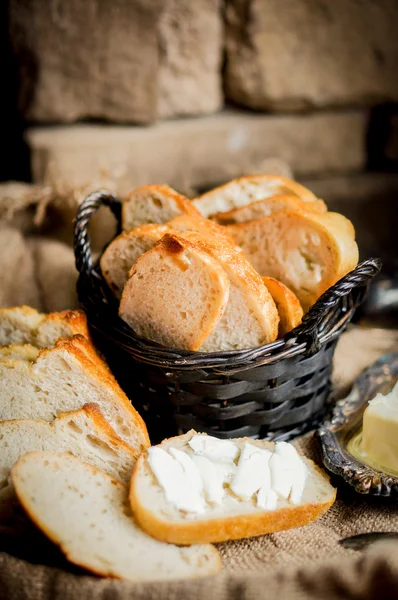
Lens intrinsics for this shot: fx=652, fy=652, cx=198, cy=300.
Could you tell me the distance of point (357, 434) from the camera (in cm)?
159

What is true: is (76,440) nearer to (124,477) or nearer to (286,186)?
(124,477)

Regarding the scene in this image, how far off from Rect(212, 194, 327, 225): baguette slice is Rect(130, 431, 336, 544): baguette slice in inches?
27.5

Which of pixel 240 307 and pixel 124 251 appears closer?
pixel 240 307

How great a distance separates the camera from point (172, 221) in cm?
165

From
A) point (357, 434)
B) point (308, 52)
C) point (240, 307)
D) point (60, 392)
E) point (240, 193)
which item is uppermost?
point (308, 52)

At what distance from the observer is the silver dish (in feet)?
4.58

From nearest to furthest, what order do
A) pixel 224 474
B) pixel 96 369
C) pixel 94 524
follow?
1. pixel 94 524
2. pixel 224 474
3. pixel 96 369

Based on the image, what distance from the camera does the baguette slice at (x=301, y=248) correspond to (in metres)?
1.61

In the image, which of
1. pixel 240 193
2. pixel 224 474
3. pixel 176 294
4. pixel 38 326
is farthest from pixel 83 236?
pixel 224 474

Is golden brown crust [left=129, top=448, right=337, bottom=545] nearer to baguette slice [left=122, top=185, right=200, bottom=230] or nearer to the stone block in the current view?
baguette slice [left=122, top=185, right=200, bottom=230]

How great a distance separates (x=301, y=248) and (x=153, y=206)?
0.42 m

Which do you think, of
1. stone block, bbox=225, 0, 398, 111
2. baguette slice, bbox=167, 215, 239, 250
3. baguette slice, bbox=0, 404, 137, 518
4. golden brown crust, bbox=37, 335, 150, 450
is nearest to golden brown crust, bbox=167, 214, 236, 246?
baguette slice, bbox=167, 215, 239, 250

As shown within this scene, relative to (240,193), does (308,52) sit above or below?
above

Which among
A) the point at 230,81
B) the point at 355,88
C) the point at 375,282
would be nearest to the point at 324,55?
the point at 355,88
